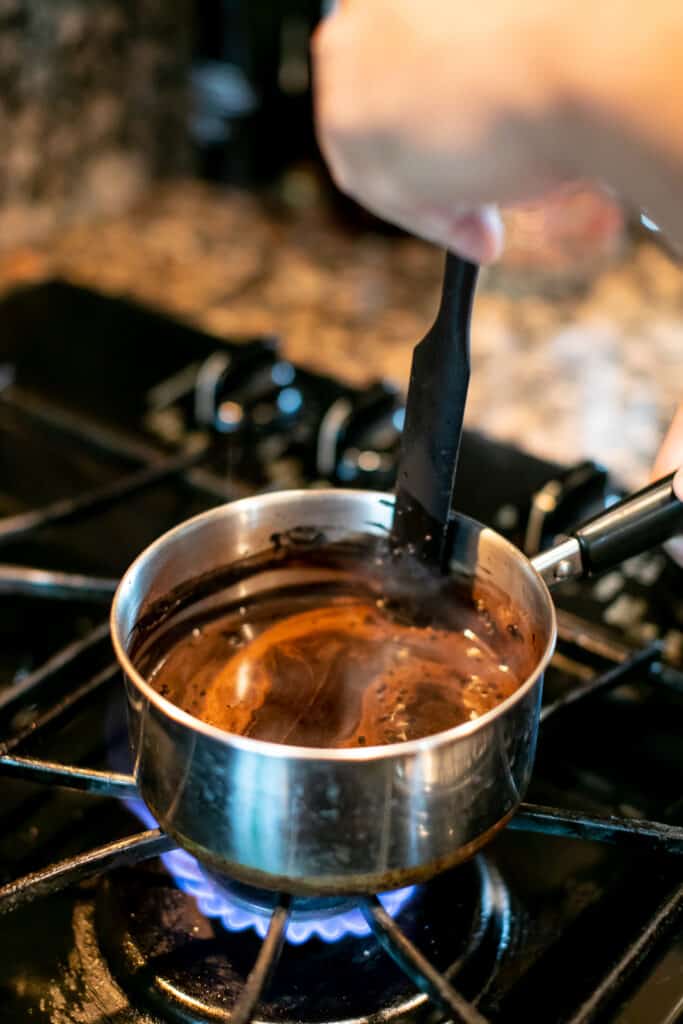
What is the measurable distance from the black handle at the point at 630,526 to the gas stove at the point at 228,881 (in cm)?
10

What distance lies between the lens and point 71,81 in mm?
1227

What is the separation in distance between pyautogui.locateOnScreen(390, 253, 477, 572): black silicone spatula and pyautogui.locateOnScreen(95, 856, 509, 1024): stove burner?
0.60ft

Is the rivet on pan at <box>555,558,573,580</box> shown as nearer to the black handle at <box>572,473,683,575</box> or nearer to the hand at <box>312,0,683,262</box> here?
the black handle at <box>572,473,683,575</box>

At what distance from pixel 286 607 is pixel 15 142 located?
0.79 metres

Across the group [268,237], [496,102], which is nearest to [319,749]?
[496,102]

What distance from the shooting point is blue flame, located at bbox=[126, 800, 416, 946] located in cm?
55

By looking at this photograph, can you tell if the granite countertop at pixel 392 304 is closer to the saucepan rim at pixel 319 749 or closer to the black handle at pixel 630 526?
the black handle at pixel 630 526

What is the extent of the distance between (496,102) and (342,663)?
1.02 ft

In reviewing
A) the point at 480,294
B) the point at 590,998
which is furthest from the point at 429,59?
the point at 480,294

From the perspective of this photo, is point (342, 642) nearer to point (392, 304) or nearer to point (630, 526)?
point (630, 526)

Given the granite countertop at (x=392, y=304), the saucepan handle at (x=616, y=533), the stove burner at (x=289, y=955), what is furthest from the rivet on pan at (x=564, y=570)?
the granite countertop at (x=392, y=304)

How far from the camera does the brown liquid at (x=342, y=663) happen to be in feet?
1.82

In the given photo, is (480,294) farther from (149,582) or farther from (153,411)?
(149,582)

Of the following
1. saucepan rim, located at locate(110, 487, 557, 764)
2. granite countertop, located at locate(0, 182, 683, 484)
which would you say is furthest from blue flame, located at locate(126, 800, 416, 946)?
granite countertop, located at locate(0, 182, 683, 484)
